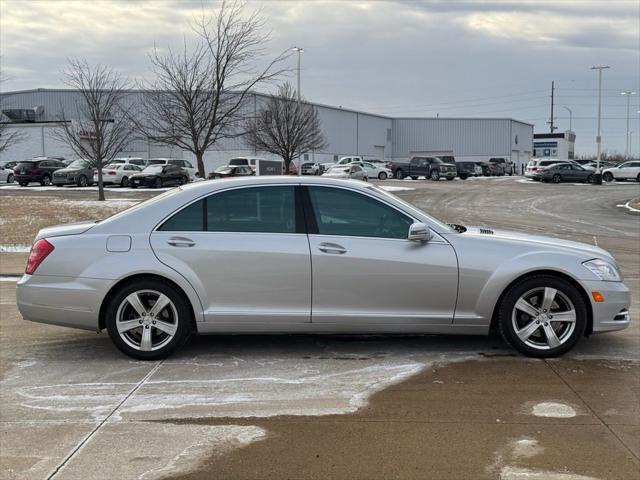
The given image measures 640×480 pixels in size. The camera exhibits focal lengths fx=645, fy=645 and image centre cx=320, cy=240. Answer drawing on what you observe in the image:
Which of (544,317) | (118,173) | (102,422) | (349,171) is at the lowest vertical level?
(102,422)

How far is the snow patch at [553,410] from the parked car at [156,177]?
3441 cm

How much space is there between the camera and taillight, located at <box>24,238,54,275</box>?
5.44 m

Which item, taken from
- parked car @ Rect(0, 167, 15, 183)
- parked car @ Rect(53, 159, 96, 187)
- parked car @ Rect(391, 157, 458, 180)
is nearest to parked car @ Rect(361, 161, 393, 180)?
parked car @ Rect(391, 157, 458, 180)

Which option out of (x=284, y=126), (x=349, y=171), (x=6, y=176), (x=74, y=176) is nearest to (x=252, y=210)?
(x=284, y=126)

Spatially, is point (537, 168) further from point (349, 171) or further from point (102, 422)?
point (102, 422)

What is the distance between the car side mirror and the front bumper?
1384 mm

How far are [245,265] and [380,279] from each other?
112cm

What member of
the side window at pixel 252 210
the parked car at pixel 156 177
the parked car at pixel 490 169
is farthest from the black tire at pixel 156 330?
the parked car at pixel 490 169

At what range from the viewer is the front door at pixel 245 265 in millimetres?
5305

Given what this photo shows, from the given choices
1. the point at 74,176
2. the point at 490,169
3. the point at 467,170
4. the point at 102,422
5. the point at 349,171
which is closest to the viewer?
the point at 102,422

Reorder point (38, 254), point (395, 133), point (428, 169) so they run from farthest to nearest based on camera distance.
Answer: point (395, 133)
point (428, 169)
point (38, 254)

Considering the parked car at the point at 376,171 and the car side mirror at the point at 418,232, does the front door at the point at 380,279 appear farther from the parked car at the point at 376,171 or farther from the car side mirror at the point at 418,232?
the parked car at the point at 376,171

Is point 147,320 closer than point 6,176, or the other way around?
point 147,320

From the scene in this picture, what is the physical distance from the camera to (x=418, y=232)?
5.25 metres
